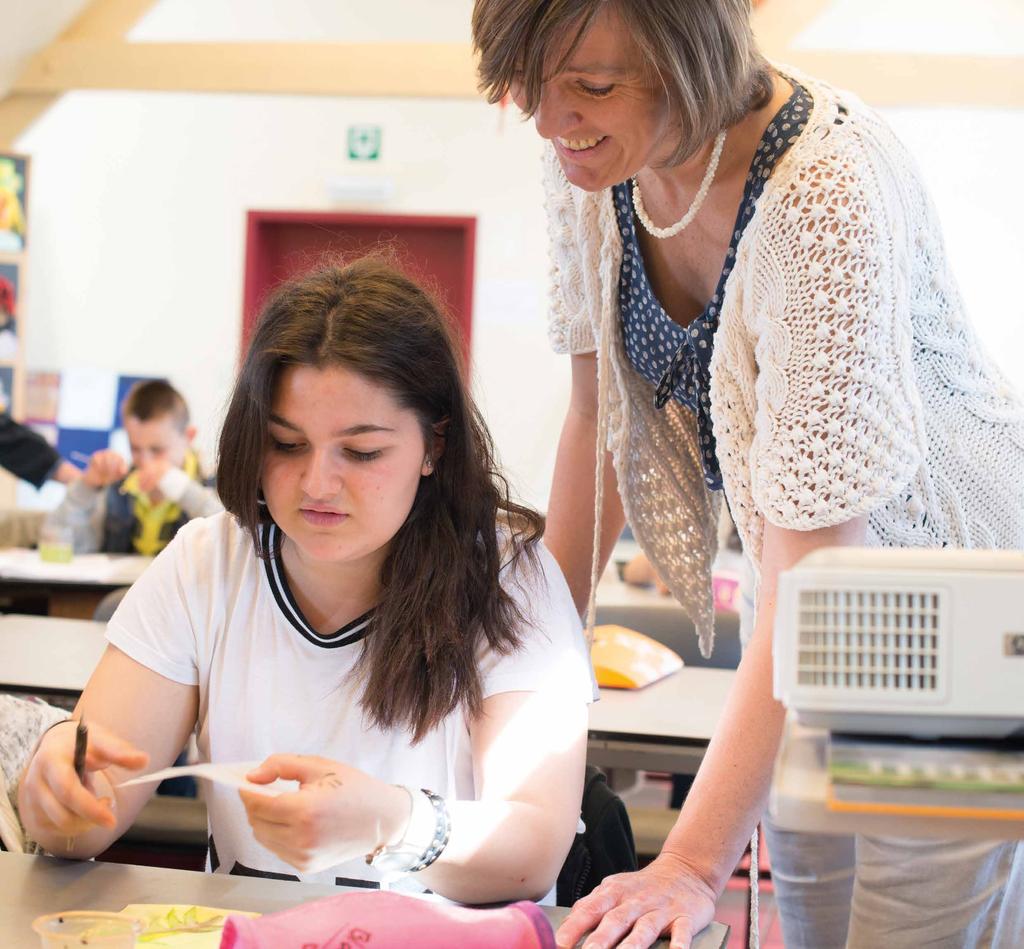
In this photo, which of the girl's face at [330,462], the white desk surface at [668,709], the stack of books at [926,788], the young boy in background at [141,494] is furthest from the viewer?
the young boy in background at [141,494]

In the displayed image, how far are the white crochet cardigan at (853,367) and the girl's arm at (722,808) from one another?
0.22ft

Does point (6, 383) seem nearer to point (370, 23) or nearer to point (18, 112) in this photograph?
point (18, 112)

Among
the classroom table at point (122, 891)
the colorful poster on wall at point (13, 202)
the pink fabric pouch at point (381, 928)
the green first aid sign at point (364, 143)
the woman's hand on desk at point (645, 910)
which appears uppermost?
the green first aid sign at point (364, 143)

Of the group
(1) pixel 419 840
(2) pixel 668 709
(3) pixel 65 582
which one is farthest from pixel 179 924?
(3) pixel 65 582

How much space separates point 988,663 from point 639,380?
0.91 m

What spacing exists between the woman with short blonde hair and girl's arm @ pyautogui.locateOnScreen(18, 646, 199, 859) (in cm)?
50

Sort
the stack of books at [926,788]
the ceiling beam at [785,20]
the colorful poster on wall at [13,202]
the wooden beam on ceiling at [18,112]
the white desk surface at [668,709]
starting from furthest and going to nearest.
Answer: the wooden beam on ceiling at [18,112], the ceiling beam at [785,20], the colorful poster on wall at [13,202], the white desk surface at [668,709], the stack of books at [926,788]

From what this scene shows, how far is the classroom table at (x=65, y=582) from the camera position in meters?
3.93

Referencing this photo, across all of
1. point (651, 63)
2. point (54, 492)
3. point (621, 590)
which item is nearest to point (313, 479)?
point (651, 63)

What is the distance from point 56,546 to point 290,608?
9.86 ft

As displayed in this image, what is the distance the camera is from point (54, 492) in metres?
7.06

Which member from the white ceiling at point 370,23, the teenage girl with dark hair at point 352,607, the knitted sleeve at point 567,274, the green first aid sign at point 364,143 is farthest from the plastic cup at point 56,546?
the white ceiling at point 370,23

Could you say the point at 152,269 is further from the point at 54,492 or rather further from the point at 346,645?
the point at 346,645

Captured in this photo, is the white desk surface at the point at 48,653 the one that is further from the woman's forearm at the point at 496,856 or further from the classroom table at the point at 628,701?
the woman's forearm at the point at 496,856
